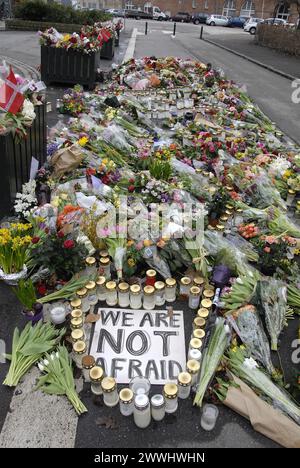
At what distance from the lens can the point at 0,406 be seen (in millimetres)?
3006

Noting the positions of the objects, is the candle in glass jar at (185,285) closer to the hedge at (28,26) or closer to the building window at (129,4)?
the hedge at (28,26)

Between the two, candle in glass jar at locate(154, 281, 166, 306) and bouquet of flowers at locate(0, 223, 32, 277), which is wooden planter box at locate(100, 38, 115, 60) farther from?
candle in glass jar at locate(154, 281, 166, 306)

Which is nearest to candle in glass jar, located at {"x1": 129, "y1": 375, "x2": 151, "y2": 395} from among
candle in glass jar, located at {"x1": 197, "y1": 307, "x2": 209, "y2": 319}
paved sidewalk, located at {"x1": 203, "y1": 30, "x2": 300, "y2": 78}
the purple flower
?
candle in glass jar, located at {"x1": 197, "y1": 307, "x2": 209, "y2": 319}

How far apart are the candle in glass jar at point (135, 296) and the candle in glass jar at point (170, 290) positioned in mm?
311

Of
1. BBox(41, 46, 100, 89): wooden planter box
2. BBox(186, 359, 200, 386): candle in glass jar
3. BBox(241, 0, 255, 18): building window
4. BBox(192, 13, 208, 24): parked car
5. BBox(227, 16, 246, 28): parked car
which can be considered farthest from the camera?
BBox(241, 0, 255, 18): building window

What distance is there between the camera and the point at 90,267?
13.5 ft

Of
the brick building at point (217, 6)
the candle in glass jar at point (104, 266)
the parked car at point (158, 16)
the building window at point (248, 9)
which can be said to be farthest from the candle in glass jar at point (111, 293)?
the building window at point (248, 9)

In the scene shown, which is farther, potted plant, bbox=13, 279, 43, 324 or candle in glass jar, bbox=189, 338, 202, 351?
potted plant, bbox=13, 279, 43, 324

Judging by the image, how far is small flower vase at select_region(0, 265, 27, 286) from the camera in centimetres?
399

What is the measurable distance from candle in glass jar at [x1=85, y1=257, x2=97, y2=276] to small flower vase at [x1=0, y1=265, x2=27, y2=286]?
662 mm

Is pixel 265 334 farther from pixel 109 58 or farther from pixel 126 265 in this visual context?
pixel 109 58

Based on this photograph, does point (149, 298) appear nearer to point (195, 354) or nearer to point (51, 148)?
point (195, 354)

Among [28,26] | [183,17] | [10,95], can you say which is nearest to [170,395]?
[10,95]
